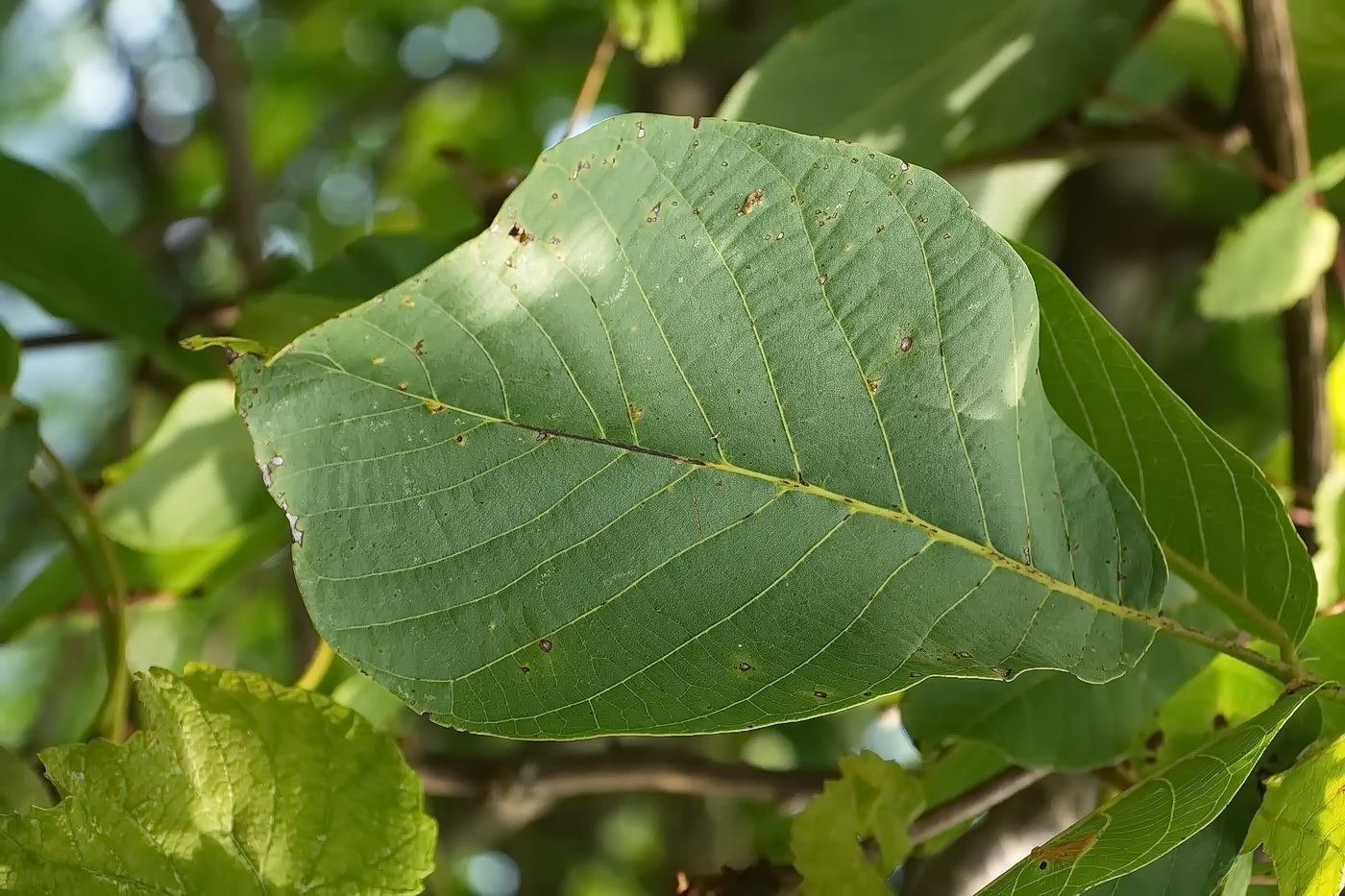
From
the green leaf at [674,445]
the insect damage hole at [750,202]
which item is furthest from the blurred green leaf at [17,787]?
the insect damage hole at [750,202]

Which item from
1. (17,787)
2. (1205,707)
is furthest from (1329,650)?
(17,787)

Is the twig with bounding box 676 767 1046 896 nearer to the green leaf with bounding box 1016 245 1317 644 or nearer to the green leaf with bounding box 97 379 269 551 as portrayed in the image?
the green leaf with bounding box 1016 245 1317 644

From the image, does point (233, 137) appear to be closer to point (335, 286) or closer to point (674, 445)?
point (335, 286)

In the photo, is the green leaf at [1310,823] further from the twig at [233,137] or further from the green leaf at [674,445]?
the twig at [233,137]

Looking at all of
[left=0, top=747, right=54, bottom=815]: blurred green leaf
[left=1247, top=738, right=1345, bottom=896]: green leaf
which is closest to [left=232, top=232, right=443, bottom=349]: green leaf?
[left=0, top=747, right=54, bottom=815]: blurred green leaf

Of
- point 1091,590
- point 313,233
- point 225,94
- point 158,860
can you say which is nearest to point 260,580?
point 313,233

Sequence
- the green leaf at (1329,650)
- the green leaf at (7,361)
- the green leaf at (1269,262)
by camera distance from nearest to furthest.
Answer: the green leaf at (1329,650) → the green leaf at (7,361) → the green leaf at (1269,262)
